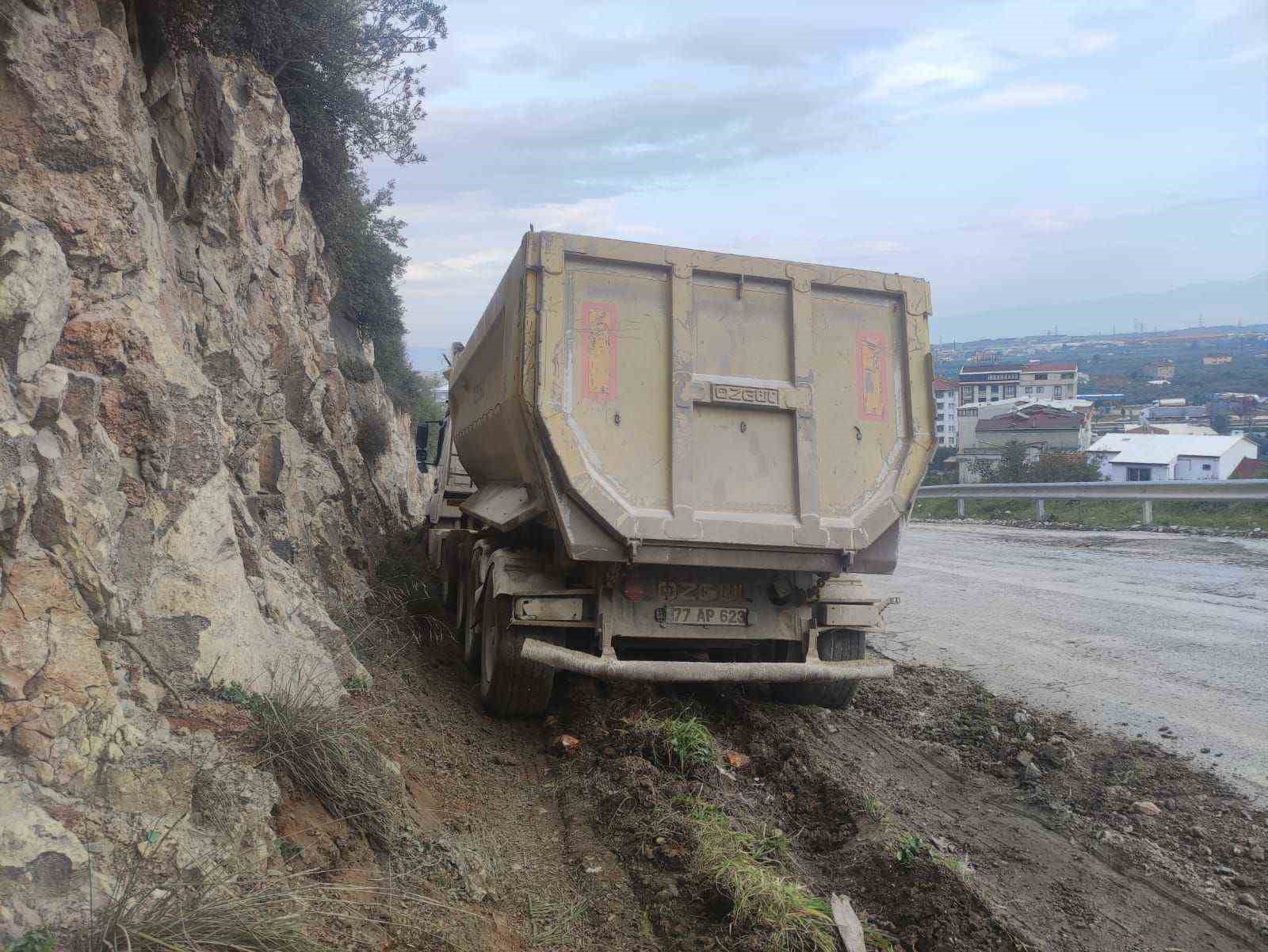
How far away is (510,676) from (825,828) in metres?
2.58

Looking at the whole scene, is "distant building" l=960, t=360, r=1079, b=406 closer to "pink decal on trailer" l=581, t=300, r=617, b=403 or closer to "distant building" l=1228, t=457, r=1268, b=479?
"distant building" l=1228, t=457, r=1268, b=479

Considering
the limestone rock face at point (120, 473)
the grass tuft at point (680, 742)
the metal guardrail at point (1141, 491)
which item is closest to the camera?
the limestone rock face at point (120, 473)

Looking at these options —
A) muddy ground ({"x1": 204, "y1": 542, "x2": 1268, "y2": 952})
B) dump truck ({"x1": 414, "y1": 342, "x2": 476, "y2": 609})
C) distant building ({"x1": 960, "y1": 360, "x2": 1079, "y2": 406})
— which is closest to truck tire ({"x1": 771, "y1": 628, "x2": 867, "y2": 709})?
muddy ground ({"x1": 204, "y1": 542, "x2": 1268, "y2": 952})

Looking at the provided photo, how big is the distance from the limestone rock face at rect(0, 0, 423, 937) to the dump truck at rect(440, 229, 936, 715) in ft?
5.19

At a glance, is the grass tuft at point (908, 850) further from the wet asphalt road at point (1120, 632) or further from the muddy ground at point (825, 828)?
the wet asphalt road at point (1120, 632)

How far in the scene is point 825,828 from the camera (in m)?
4.44

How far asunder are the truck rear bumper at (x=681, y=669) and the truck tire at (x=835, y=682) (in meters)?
0.29

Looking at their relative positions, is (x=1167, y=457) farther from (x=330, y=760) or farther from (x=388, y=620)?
(x=330, y=760)

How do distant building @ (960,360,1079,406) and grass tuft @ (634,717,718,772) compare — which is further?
distant building @ (960,360,1079,406)

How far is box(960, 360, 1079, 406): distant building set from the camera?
390ft

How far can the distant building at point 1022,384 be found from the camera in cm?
11881

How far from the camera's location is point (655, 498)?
5676mm

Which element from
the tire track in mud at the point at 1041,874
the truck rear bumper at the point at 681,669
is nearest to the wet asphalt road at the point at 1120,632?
the tire track in mud at the point at 1041,874

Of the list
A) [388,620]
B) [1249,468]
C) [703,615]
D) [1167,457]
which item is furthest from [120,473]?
[1249,468]
